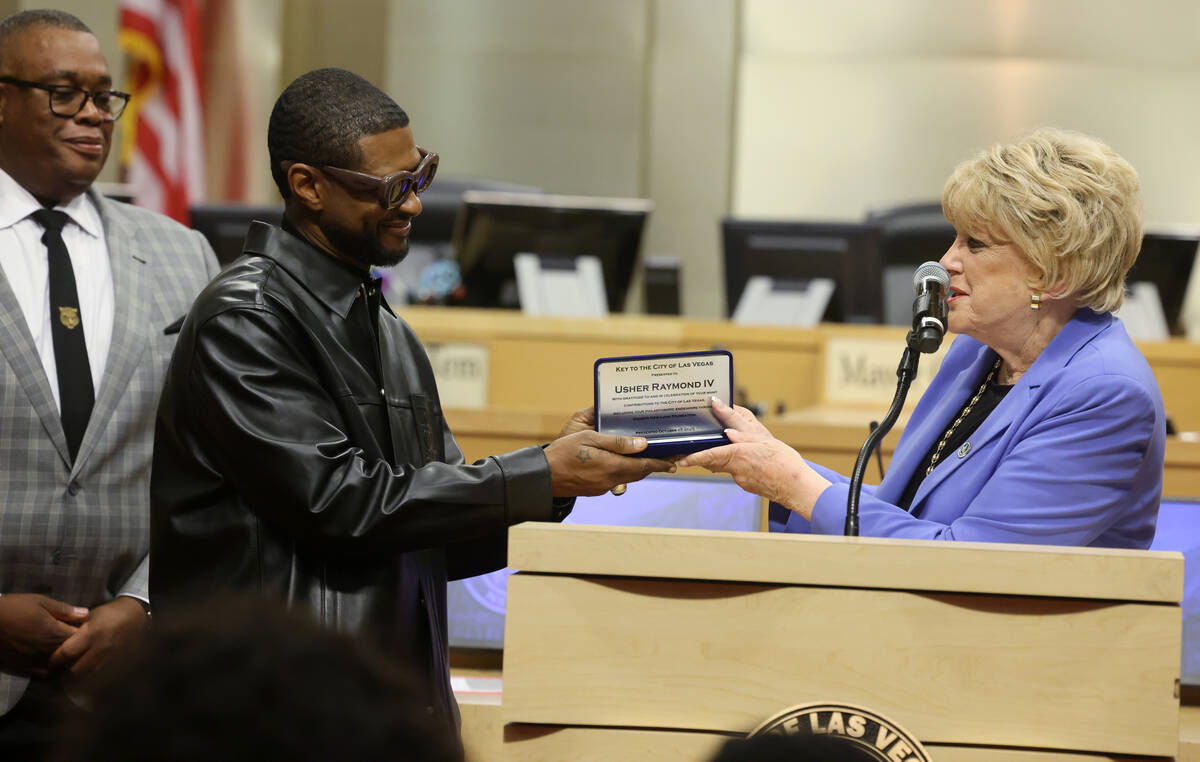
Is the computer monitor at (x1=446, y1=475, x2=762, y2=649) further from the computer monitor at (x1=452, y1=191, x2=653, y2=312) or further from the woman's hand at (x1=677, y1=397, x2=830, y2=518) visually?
the computer monitor at (x1=452, y1=191, x2=653, y2=312)

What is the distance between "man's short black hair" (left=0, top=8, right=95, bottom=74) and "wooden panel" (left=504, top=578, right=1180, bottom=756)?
1.50 metres

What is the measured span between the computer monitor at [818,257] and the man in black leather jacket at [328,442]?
10.2ft

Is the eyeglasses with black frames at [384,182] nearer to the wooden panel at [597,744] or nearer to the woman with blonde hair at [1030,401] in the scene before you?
the woman with blonde hair at [1030,401]

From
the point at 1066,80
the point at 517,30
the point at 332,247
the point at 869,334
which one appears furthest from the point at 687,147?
the point at 332,247

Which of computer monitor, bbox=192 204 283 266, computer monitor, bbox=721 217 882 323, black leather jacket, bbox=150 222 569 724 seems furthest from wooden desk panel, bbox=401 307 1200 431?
black leather jacket, bbox=150 222 569 724

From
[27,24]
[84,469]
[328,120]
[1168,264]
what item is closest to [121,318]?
[84,469]

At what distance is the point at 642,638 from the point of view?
4.43 feet

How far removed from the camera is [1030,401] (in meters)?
1.67

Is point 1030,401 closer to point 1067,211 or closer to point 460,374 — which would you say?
point 1067,211

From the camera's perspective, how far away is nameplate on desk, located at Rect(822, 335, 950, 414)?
4.14m

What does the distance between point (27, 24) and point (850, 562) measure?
1765 mm

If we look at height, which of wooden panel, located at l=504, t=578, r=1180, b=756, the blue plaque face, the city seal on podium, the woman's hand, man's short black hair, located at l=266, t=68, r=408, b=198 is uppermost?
man's short black hair, located at l=266, t=68, r=408, b=198

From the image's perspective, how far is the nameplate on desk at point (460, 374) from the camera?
424 cm

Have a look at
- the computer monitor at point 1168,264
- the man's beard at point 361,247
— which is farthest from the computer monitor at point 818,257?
the man's beard at point 361,247
